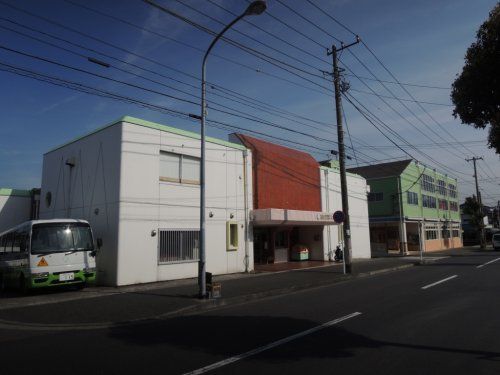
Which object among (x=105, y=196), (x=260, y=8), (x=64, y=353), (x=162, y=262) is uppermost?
(x=260, y=8)

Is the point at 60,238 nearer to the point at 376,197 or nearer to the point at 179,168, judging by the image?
the point at 179,168

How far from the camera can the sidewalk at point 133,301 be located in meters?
9.43

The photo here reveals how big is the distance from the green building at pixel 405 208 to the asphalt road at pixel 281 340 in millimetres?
31401

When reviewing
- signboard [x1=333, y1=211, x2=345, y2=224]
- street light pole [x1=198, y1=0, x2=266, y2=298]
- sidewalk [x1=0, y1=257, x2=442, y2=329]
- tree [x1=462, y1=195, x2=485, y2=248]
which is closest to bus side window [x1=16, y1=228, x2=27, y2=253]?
sidewalk [x1=0, y1=257, x2=442, y2=329]

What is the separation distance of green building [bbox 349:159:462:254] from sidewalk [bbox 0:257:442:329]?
1069 inches

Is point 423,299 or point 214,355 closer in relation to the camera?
point 214,355

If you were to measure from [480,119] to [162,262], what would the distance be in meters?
12.6

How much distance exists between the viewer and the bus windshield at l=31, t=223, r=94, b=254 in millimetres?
13117

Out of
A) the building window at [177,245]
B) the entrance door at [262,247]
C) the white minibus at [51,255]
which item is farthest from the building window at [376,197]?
the white minibus at [51,255]

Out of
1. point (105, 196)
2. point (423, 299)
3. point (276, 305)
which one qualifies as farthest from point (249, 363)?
point (105, 196)

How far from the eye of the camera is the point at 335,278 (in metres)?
17.1

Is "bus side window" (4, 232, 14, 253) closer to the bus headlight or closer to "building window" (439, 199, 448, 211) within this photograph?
the bus headlight

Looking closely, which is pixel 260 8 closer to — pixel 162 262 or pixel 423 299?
pixel 423 299

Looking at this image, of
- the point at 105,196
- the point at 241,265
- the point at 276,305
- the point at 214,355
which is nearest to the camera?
the point at 214,355
